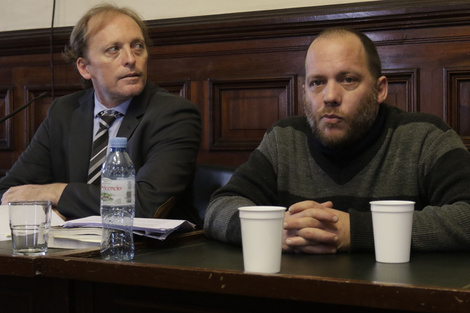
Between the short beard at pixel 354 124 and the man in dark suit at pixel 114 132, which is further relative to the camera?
the man in dark suit at pixel 114 132

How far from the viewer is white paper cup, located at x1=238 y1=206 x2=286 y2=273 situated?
109cm

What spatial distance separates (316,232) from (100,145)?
124cm

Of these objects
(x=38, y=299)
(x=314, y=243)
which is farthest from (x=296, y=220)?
(x=38, y=299)

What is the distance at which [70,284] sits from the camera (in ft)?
4.08

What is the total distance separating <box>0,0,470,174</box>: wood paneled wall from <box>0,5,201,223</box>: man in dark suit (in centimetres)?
30

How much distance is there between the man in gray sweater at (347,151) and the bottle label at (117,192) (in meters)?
0.31

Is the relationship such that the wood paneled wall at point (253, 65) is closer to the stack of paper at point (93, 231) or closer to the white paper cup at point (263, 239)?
the stack of paper at point (93, 231)

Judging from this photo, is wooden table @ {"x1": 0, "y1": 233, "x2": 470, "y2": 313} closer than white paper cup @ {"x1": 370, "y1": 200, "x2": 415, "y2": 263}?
Yes

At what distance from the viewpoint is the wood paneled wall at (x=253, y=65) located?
2.43 m

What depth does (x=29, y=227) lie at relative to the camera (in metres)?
1.37

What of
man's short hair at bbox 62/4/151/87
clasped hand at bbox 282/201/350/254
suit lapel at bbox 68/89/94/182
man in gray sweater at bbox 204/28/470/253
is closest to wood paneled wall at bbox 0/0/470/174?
man's short hair at bbox 62/4/151/87

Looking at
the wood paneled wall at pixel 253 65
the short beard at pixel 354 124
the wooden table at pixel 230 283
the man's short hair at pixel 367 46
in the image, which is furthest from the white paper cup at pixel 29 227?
the wood paneled wall at pixel 253 65

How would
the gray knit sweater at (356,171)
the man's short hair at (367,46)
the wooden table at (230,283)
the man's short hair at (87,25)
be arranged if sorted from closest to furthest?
the wooden table at (230,283) → the gray knit sweater at (356,171) → the man's short hair at (367,46) → the man's short hair at (87,25)

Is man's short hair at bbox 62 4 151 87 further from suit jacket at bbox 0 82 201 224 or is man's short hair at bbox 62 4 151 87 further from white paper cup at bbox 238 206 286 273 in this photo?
white paper cup at bbox 238 206 286 273
